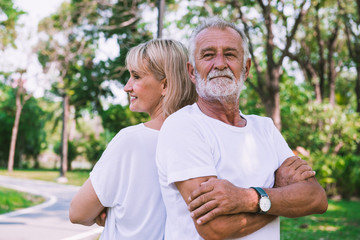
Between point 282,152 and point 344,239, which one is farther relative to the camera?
point 344,239

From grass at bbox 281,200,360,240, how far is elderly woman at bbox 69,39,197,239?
731 centimetres

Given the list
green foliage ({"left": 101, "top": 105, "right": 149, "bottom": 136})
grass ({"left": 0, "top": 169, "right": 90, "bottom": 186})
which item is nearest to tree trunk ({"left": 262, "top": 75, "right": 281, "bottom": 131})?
green foliage ({"left": 101, "top": 105, "right": 149, "bottom": 136})

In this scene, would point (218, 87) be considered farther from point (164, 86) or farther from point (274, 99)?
point (274, 99)

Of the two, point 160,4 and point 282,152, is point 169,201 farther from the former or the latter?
→ point 160,4

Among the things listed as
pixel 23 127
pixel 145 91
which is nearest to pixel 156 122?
pixel 145 91

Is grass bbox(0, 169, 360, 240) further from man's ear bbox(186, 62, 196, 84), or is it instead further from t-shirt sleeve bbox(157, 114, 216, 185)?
t-shirt sleeve bbox(157, 114, 216, 185)

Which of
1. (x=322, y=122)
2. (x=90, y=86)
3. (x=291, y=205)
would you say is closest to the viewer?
(x=291, y=205)

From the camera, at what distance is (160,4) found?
27.2 ft

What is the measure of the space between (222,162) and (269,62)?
34.9 ft

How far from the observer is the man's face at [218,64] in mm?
2162

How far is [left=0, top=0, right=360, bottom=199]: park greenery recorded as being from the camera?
1218 cm

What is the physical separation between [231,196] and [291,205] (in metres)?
0.35

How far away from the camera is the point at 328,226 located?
10320 millimetres

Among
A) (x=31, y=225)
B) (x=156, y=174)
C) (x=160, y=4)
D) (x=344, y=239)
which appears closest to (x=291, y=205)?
(x=156, y=174)
